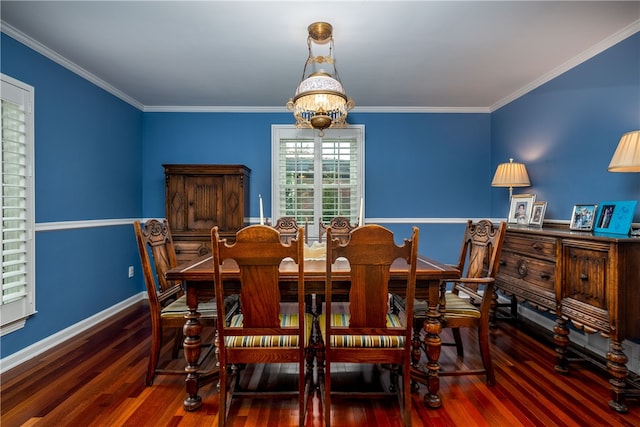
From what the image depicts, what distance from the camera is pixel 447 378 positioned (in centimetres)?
224

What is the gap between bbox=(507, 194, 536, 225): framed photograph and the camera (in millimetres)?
3178

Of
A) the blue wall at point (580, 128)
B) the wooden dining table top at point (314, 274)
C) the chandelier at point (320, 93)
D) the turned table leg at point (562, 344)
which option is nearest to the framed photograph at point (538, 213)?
the blue wall at point (580, 128)

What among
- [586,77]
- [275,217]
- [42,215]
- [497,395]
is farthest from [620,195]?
[42,215]

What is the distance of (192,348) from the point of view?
1.86 meters

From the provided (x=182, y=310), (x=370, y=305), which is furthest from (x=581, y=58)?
(x=182, y=310)

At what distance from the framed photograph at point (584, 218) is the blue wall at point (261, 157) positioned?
0.79ft

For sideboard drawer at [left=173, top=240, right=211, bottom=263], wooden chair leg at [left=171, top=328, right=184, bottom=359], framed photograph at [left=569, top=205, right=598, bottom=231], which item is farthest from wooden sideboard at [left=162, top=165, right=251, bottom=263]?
framed photograph at [left=569, top=205, right=598, bottom=231]

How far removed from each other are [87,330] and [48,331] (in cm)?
42

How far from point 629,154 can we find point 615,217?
1.53 ft

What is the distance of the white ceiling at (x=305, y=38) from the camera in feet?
7.04

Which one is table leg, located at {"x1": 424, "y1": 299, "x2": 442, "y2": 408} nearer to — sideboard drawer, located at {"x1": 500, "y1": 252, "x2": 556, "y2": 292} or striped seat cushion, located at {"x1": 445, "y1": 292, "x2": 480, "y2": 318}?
striped seat cushion, located at {"x1": 445, "y1": 292, "x2": 480, "y2": 318}

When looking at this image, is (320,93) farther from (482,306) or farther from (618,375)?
(618,375)

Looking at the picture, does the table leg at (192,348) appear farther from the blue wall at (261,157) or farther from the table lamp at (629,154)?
the table lamp at (629,154)

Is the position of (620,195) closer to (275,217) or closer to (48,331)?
(275,217)
